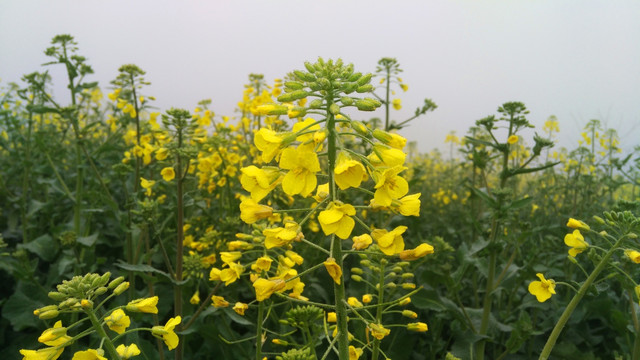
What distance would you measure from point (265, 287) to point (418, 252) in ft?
1.94

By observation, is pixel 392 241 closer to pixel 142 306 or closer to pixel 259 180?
pixel 259 180

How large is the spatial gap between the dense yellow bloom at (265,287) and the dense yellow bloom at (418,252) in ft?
1.58

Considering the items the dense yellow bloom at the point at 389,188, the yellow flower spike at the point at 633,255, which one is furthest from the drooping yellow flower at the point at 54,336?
the yellow flower spike at the point at 633,255

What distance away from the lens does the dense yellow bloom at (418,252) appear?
1.56m

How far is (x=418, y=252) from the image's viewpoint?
1.59 meters

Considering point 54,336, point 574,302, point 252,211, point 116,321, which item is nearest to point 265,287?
point 252,211

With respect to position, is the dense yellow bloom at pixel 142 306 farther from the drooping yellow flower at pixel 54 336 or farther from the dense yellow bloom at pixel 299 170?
the dense yellow bloom at pixel 299 170

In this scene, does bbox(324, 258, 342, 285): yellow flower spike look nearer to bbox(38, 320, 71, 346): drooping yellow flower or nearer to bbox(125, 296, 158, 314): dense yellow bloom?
bbox(125, 296, 158, 314): dense yellow bloom

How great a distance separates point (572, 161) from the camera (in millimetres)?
6902

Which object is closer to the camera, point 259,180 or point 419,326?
point 259,180

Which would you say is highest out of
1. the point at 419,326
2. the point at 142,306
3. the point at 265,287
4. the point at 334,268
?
the point at 334,268

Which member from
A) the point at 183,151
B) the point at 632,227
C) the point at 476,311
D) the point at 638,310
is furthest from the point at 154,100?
the point at 638,310

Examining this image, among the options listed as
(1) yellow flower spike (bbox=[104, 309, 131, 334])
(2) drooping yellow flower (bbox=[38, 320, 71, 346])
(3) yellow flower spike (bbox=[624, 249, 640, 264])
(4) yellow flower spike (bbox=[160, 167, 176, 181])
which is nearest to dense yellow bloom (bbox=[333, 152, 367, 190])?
(1) yellow flower spike (bbox=[104, 309, 131, 334])

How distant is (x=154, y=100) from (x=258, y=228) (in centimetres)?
242
